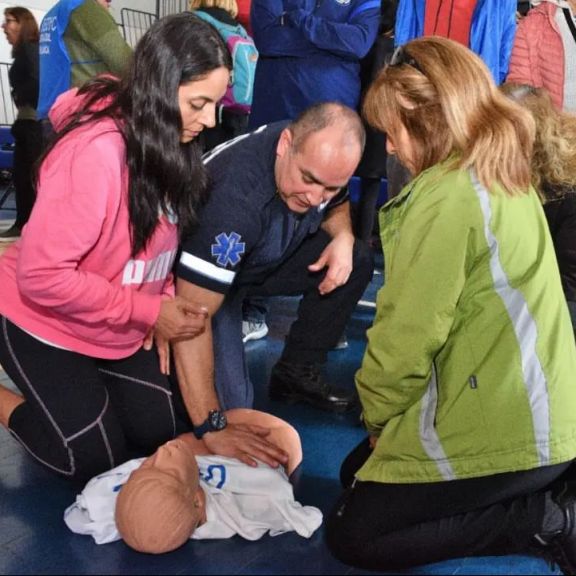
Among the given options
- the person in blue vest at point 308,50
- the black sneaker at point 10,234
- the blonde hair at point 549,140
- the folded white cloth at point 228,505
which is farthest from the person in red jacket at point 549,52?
the black sneaker at point 10,234

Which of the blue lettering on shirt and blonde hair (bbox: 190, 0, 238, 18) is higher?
blonde hair (bbox: 190, 0, 238, 18)

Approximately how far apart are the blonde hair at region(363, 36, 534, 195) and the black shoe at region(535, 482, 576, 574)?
2.12 feet

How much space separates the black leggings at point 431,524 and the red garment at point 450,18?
1.98 metres

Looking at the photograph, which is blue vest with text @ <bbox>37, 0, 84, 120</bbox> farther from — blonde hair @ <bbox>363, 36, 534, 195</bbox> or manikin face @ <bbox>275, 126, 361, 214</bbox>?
blonde hair @ <bbox>363, 36, 534, 195</bbox>

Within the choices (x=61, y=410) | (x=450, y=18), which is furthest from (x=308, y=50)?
(x=61, y=410)

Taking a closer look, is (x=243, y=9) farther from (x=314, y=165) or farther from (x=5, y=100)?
(x=5, y=100)

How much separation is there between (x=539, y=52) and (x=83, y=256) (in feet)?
7.06

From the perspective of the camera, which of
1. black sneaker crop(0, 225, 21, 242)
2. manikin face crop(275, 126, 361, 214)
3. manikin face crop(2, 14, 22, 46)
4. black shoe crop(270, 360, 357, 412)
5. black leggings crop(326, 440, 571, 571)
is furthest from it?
black sneaker crop(0, 225, 21, 242)

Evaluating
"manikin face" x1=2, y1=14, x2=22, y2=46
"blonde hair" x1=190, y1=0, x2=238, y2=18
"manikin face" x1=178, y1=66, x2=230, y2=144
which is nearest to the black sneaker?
"manikin face" x1=2, y1=14, x2=22, y2=46

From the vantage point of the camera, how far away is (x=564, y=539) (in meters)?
1.53

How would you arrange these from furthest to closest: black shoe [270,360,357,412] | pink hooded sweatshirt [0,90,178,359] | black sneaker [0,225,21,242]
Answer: black sneaker [0,225,21,242] → black shoe [270,360,357,412] → pink hooded sweatshirt [0,90,178,359]

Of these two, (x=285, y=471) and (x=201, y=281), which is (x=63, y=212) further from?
(x=285, y=471)

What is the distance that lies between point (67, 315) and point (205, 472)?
1.61 feet

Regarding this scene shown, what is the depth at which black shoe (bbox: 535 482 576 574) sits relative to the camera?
152 cm
